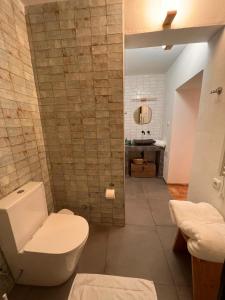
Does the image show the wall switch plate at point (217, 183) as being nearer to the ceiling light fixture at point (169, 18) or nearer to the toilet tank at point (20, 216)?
the ceiling light fixture at point (169, 18)

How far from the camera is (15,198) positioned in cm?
108

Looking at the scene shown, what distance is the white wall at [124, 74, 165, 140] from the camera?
3.38 m

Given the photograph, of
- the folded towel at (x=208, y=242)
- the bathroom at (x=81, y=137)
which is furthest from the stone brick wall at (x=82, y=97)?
the folded towel at (x=208, y=242)

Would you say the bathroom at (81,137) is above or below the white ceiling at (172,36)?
below

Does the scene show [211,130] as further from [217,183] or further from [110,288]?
[110,288]

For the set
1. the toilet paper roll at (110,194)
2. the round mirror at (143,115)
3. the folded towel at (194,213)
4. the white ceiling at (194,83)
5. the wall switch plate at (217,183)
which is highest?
the white ceiling at (194,83)

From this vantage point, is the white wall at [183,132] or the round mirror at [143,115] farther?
the round mirror at [143,115]

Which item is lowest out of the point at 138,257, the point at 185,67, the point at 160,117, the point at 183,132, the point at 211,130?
the point at 138,257

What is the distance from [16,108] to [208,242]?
1.83 meters

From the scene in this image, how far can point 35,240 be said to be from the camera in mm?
1136

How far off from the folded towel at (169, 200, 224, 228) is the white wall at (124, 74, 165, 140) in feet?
8.49

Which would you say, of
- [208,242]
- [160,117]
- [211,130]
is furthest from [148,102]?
[208,242]

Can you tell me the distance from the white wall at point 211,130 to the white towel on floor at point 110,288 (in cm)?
97

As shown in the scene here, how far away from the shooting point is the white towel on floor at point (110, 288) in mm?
1123
